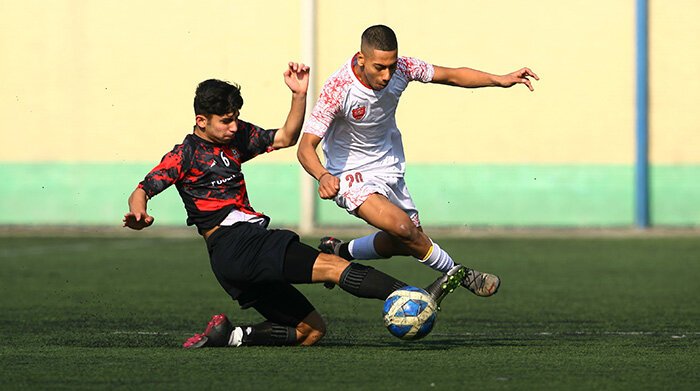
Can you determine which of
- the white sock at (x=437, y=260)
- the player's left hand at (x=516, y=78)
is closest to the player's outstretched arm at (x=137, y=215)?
the white sock at (x=437, y=260)

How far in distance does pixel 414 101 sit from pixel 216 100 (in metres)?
12.6

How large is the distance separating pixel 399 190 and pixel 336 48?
1150 cm

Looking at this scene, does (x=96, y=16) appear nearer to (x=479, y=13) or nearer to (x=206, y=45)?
(x=206, y=45)

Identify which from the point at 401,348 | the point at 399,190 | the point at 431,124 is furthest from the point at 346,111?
the point at 431,124

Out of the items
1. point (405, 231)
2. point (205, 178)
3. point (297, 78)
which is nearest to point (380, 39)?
point (297, 78)

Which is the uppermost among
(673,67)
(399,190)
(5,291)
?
(673,67)

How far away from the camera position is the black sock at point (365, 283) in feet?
25.0

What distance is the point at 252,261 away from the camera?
7.62m

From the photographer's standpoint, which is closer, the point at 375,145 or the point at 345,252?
the point at 375,145

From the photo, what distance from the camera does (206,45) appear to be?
67.3 feet

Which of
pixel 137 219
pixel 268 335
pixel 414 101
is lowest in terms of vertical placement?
pixel 268 335

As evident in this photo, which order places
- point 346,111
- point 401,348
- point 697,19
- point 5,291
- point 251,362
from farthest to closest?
1. point 697,19
2. point 5,291
3. point 346,111
4. point 401,348
5. point 251,362

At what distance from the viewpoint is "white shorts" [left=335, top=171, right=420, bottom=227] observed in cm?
840

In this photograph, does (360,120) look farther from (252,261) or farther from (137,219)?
(137,219)
